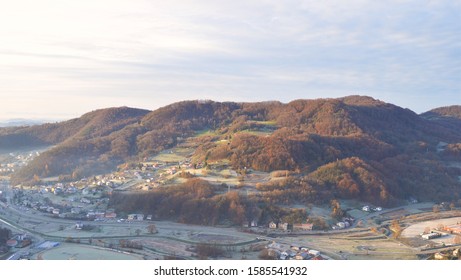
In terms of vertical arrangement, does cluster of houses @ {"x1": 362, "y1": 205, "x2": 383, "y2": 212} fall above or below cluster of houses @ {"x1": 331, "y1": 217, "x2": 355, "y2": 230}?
above

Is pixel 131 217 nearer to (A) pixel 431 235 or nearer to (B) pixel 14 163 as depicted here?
(A) pixel 431 235

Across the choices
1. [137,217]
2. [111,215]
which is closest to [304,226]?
[137,217]

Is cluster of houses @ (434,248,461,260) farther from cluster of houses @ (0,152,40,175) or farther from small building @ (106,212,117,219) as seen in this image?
cluster of houses @ (0,152,40,175)

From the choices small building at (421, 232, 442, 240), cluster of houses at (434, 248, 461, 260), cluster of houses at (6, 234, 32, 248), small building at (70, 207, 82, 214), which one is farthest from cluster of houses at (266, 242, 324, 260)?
small building at (70, 207, 82, 214)

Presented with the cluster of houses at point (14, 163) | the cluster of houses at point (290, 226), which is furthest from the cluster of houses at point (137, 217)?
the cluster of houses at point (14, 163)

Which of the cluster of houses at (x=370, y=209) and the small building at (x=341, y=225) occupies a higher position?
the cluster of houses at (x=370, y=209)

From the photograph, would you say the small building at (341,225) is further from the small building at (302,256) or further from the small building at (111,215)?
the small building at (111,215)
